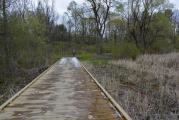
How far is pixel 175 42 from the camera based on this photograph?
292 feet

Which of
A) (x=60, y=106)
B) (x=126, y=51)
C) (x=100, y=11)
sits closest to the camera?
(x=60, y=106)

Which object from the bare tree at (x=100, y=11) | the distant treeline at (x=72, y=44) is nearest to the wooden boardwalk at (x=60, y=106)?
the distant treeline at (x=72, y=44)

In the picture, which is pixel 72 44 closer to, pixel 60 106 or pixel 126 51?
pixel 126 51

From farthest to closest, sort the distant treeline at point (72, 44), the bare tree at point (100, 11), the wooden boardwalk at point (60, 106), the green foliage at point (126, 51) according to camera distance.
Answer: the bare tree at point (100, 11) → the green foliage at point (126, 51) → the distant treeline at point (72, 44) → the wooden boardwalk at point (60, 106)

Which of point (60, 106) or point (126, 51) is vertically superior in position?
point (126, 51)

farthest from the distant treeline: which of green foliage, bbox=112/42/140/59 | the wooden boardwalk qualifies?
the wooden boardwalk

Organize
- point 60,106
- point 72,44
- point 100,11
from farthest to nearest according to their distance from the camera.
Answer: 1. point 72,44
2. point 100,11
3. point 60,106

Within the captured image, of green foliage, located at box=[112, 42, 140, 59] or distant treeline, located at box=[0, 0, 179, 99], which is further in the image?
green foliage, located at box=[112, 42, 140, 59]

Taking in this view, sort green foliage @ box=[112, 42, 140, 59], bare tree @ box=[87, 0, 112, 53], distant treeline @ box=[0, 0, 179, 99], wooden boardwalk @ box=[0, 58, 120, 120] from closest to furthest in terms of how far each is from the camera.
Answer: wooden boardwalk @ box=[0, 58, 120, 120], distant treeline @ box=[0, 0, 179, 99], green foliage @ box=[112, 42, 140, 59], bare tree @ box=[87, 0, 112, 53]

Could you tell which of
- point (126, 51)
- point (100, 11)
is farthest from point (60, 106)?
point (100, 11)

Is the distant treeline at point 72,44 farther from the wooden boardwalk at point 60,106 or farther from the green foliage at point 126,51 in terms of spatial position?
the wooden boardwalk at point 60,106

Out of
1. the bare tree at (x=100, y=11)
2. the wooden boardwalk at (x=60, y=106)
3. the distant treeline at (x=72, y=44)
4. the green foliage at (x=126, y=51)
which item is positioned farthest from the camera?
the bare tree at (x=100, y=11)

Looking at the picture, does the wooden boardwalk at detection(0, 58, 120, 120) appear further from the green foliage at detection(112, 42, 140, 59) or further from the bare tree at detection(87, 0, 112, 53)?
the bare tree at detection(87, 0, 112, 53)

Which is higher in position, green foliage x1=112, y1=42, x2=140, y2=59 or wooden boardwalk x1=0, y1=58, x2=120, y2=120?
green foliage x1=112, y1=42, x2=140, y2=59
